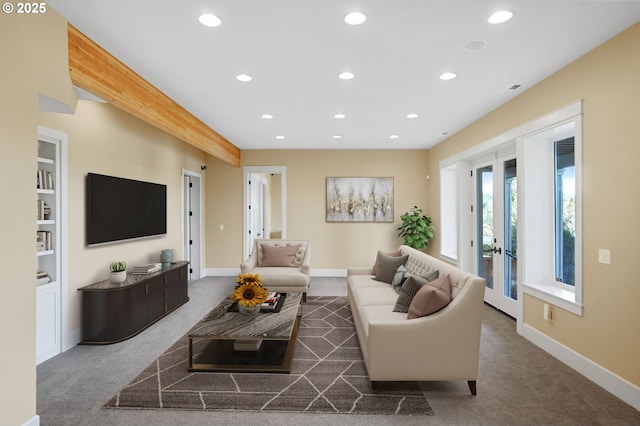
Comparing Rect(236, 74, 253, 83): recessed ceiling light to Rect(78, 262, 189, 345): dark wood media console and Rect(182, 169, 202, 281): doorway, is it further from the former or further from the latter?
Rect(182, 169, 202, 281): doorway

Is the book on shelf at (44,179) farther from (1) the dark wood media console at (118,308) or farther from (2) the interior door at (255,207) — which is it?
(2) the interior door at (255,207)

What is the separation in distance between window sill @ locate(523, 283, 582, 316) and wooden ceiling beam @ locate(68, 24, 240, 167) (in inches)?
176

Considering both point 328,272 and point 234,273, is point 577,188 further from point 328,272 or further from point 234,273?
point 234,273

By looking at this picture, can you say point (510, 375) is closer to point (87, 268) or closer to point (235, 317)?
point (235, 317)

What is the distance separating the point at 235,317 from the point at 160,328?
1371mm

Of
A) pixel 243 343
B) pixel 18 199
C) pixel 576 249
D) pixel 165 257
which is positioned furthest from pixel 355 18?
pixel 165 257

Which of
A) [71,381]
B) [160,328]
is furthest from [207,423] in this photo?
[160,328]

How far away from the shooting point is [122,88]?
297 centimetres

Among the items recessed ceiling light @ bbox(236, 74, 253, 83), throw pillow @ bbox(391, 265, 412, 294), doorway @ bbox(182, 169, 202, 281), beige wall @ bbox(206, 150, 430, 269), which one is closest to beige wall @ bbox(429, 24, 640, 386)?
throw pillow @ bbox(391, 265, 412, 294)

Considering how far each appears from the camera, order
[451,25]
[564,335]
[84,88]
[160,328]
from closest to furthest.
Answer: [451,25]
[84,88]
[564,335]
[160,328]

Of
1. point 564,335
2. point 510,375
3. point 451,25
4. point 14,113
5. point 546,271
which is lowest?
point 510,375

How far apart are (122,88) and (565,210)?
4617mm

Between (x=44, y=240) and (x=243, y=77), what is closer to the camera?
(x=44, y=240)

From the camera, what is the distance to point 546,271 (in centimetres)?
370
